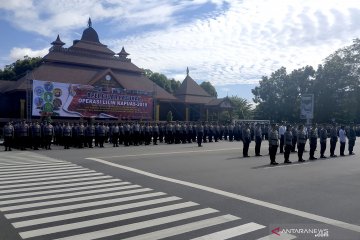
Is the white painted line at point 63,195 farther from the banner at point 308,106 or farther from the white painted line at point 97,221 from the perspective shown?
the banner at point 308,106

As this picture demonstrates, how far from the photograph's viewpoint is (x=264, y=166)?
14883 mm

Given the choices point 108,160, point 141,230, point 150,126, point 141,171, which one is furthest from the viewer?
point 150,126

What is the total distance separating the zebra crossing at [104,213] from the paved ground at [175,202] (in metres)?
0.02

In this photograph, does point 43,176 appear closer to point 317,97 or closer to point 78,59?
point 78,59

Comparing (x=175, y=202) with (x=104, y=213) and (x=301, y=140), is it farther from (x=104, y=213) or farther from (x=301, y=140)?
(x=301, y=140)

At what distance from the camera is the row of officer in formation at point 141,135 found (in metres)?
18.7

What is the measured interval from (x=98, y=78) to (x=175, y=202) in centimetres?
2967

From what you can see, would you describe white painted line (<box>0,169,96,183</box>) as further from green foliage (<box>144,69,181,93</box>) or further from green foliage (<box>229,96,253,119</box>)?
green foliage (<box>229,96,253,119</box>)

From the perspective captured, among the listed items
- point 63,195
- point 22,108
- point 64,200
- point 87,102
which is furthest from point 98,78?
point 64,200

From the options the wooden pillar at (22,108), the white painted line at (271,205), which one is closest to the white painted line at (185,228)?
the white painted line at (271,205)

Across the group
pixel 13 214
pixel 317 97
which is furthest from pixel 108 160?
pixel 317 97

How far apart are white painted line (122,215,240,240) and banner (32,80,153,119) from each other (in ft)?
77.9

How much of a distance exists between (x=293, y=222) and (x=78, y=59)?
37931 millimetres

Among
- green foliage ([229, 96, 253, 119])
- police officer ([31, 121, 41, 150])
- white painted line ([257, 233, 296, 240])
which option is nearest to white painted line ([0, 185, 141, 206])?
white painted line ([257, 233, 296, 240])
